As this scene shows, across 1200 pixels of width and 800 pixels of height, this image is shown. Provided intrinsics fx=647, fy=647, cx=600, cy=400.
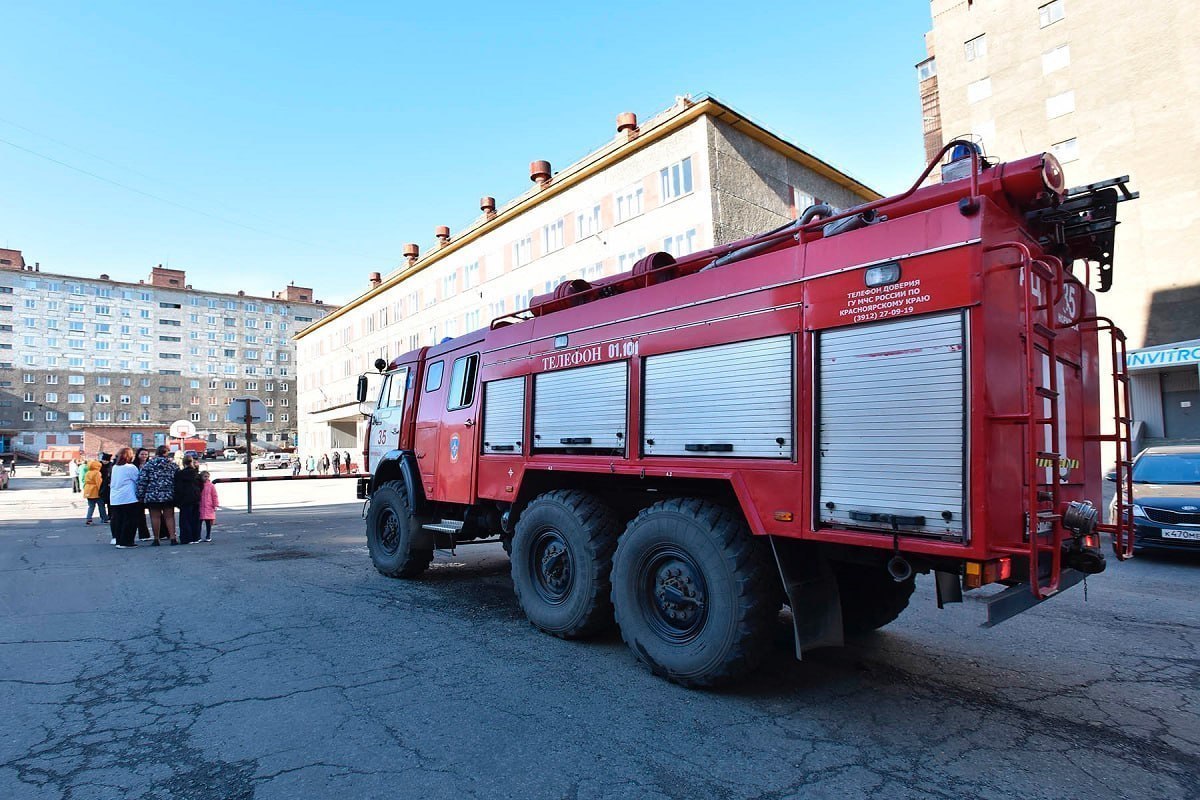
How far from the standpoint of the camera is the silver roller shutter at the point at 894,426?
3.34 metres

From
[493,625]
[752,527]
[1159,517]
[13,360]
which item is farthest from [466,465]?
[13,360]

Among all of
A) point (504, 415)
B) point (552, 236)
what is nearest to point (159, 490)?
point (504, 415)

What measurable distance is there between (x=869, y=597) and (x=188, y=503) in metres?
12.4

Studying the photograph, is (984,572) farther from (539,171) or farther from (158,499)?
(539,171)

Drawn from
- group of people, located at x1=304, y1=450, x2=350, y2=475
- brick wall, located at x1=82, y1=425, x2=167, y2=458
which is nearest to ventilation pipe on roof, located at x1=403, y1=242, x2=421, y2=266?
group of people, located at x1=304, y1=450, x2=350, y2=475

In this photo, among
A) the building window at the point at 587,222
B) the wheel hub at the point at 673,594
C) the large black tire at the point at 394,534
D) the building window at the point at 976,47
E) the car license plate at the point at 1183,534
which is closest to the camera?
the wheel hub at the point at 673,594

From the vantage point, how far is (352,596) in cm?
705

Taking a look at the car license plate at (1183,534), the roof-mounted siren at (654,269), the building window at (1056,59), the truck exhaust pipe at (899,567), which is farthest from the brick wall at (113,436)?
the truck exhaust pipe at (899,567)

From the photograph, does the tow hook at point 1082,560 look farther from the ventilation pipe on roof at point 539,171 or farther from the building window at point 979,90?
the building window at point 979,90

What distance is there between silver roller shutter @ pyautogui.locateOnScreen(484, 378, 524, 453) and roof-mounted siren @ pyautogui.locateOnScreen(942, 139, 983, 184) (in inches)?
154

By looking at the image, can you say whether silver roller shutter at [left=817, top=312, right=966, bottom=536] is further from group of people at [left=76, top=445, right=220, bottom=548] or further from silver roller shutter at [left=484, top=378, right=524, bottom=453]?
group of people at [left=76, top=445, right=220, bottom=548]

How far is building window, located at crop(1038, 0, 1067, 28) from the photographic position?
90.7 feet

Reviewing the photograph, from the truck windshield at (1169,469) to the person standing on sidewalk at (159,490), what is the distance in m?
16.3

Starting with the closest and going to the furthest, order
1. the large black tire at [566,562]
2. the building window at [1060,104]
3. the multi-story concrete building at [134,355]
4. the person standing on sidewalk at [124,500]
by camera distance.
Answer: the large black tire at [566,562] → the person standing on sidewalk at [124,500] → the building window at [1060,104] → the multi-story concrete building at [134,355]
